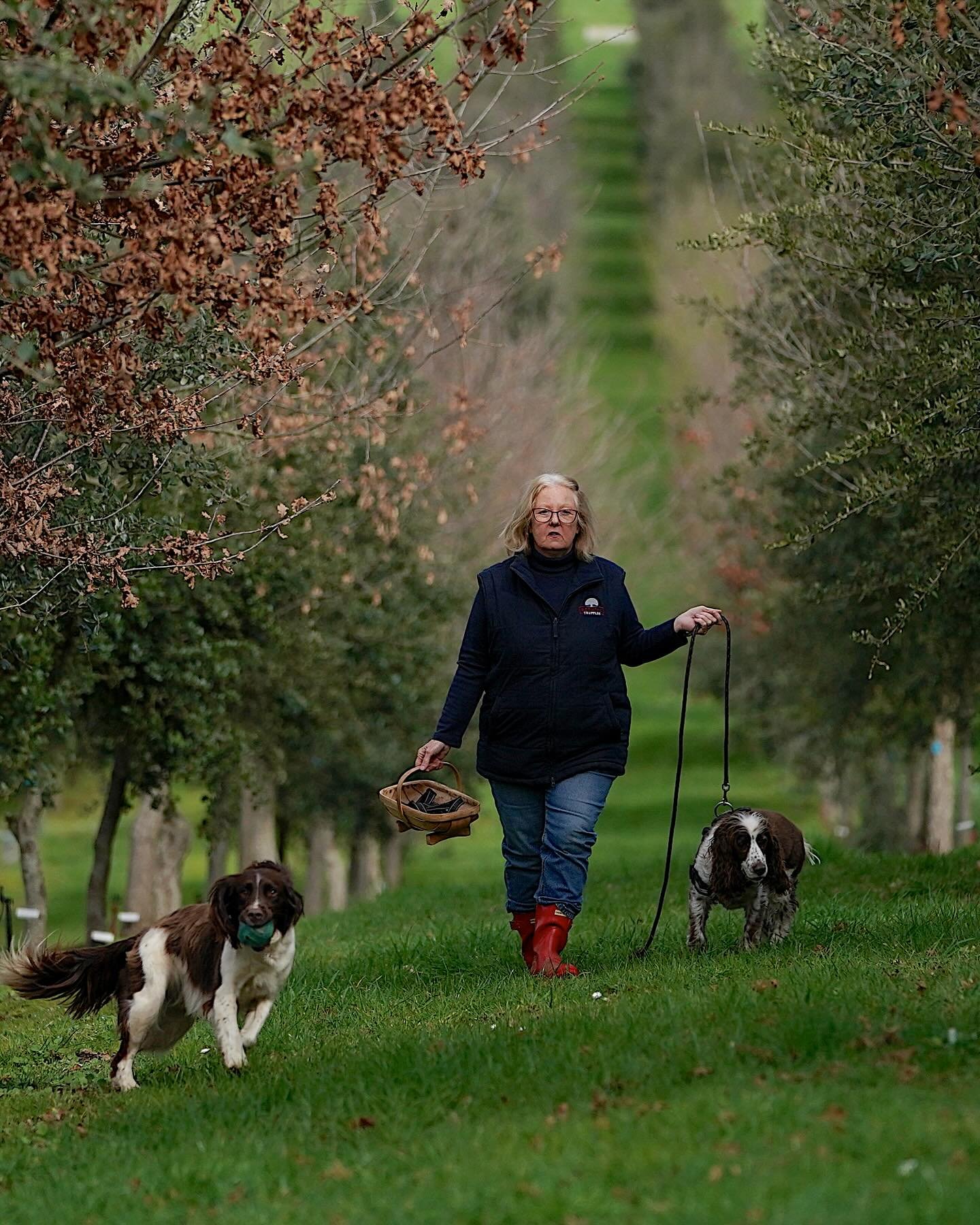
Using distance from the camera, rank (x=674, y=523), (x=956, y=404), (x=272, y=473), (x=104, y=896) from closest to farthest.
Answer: (x=956, y=404)
(x=272, y=473)
(x=104, y=896)
(x=674, y=523)

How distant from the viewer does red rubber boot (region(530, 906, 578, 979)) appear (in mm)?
9602

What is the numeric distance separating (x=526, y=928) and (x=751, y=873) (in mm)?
1416

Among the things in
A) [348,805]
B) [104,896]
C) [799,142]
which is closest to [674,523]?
[348,805]

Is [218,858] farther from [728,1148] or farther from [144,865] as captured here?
[728,1148]

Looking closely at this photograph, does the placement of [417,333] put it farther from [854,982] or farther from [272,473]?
[854,982]

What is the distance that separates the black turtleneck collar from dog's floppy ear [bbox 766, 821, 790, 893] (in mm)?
1778

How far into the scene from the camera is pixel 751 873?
9.43 meters

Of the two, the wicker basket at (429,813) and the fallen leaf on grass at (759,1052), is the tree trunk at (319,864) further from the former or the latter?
the fallen leaf on grass at (759,1052)

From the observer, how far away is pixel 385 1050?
25.5 feet

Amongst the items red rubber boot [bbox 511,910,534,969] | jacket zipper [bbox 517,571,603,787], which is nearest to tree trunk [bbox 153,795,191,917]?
red rubber boot [bbox 511,910,534,969]

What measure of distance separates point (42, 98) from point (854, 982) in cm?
504

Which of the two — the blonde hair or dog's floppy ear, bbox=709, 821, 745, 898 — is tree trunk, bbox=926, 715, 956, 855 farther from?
the blonde hair

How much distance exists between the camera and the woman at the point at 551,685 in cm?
940

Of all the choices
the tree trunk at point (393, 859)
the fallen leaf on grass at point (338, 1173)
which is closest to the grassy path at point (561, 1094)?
the fallen leaf on grass at point (338, 1173)
